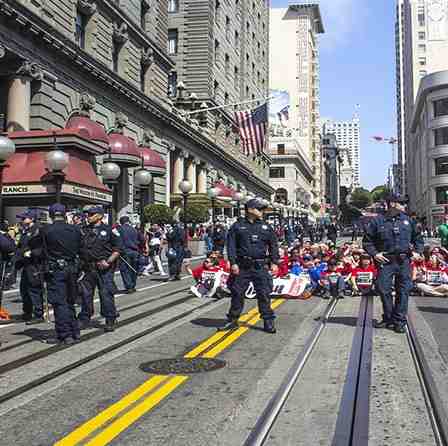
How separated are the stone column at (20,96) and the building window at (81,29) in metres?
5.67

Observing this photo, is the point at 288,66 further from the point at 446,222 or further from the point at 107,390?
the point at 107,390

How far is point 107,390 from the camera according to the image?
5773 millimetres

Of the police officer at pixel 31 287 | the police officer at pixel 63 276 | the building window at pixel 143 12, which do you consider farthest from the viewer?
the building window at pixel 143 12

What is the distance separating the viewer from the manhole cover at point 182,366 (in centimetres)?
648

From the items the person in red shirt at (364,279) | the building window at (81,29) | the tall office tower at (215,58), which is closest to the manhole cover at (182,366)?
the person in red shirt at (364,279)

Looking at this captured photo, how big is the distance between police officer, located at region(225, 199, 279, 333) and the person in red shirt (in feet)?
17.8

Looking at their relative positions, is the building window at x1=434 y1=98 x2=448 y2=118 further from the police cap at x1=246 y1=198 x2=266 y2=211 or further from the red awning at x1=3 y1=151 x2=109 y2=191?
the police cap at x1=246 y1=198 x2=266 y2=211

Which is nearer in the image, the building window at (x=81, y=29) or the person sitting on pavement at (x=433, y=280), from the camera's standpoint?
the person sitting on pavement at (x=433, y=280)

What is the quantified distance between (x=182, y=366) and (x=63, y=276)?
85.3 inches

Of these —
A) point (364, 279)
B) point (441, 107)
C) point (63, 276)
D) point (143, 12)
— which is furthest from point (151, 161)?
point (441, 107)

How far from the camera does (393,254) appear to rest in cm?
877

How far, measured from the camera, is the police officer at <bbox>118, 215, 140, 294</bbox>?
14.5m

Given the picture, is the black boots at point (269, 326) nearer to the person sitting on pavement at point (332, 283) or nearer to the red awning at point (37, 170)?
the person sitting on pavement at point (332, 283)

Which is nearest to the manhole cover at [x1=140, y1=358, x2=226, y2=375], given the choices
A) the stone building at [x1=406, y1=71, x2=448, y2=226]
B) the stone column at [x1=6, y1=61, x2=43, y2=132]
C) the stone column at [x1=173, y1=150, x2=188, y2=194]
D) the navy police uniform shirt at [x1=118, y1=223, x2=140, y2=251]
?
the navy police uniform shirt at [x1=118, y1=223, x2=140, y2=251]
